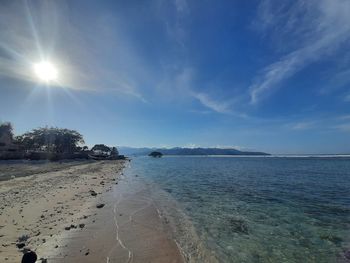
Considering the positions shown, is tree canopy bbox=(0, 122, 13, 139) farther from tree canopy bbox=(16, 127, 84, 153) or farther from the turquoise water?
the turquoise water

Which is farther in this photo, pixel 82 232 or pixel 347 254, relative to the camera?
pixel 82 232

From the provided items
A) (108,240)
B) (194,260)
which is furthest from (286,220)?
(108,240)

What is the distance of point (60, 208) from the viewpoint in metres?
14.6

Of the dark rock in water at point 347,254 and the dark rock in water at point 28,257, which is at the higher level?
the dark rock in water at point 28,257

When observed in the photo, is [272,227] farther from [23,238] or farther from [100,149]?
[100,149]

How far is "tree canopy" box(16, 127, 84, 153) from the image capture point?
367ft

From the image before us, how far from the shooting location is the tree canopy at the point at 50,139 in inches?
4400

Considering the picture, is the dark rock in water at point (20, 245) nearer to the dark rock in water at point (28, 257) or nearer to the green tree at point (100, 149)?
the dark rock in water at point (28, 257)

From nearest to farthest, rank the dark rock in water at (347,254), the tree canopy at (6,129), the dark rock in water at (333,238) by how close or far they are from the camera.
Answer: the dark rock in water at (347,254) < the dark rock in water at (333,238) < the tree canopy at (6,129)

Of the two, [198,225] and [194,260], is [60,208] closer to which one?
[198,225]

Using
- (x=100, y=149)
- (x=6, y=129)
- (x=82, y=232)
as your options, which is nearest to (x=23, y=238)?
(x=82, y=232)

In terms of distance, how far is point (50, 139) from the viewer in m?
114

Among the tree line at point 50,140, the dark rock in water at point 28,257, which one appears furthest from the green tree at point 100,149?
the dark rock in water at point 28,257

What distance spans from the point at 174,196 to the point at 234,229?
1037 cm
